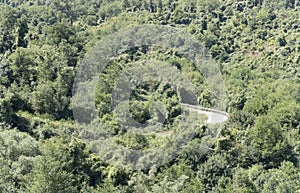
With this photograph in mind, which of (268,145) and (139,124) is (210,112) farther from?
(268,145)

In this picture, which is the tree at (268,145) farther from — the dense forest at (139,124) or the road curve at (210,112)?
the road curve at (210,112)

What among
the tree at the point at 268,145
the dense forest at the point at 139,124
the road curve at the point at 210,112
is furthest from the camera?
the road curve at the point at 210,112

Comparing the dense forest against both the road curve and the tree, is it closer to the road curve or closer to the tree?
the tree

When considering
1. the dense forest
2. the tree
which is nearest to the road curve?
the dense forest

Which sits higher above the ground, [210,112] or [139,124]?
[139,124]

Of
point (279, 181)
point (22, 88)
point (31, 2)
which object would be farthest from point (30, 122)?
point (31, 2)

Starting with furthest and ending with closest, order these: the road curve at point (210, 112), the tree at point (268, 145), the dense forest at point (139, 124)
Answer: the road curve at point (210, 112)
the tree at point (268, 145)
the dense forest at point (139, 124)

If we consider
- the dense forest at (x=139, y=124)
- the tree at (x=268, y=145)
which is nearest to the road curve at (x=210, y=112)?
the dense forest at (x=139, y=124)

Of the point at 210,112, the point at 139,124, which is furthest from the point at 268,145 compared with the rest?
the point at 210,112
